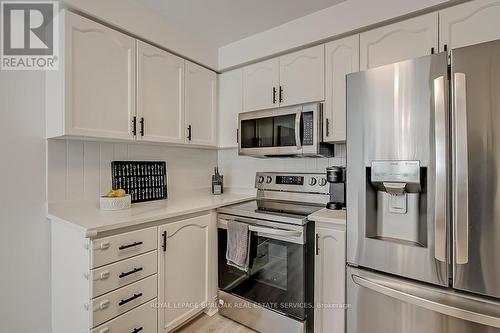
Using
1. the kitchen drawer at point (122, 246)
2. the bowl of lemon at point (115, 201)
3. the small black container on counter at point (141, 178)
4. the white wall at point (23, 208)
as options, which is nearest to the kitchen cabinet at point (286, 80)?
the small black container on counter at point (141, 178)

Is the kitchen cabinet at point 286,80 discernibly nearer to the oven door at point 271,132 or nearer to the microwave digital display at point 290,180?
the oven door at point 271,132

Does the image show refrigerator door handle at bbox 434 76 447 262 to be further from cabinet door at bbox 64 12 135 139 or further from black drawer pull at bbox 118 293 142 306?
cabinet door at bbox 64 12 135 139

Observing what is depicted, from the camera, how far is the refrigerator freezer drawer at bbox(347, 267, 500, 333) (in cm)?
99

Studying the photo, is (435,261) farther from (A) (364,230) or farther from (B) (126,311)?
(B) (126,311)

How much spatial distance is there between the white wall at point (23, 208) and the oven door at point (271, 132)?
137 centimetres

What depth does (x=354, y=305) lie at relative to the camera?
1.31m

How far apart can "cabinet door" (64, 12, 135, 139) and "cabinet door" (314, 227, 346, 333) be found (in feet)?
4.69

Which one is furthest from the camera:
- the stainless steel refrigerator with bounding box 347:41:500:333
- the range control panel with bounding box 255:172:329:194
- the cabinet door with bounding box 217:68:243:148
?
the cabinet door with bounding box 217:68:243:148

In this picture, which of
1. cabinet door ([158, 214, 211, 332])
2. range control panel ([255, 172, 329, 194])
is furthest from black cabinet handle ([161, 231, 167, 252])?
range control panel ([255, 172, 329, 194])

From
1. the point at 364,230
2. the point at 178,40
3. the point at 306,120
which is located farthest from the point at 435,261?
the point at 178,40

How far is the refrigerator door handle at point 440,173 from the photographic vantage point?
103 centimetres

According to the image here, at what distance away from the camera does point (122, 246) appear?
1330 millimetres

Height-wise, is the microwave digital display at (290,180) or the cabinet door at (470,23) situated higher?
the cabinet door at (470,23)

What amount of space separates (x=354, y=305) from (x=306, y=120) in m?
1.17
